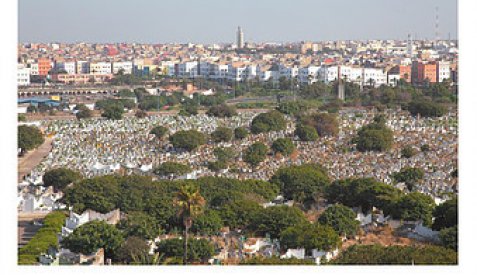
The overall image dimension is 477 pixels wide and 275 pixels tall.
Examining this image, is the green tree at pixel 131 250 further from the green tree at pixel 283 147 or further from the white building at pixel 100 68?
the white building at pixel 100 68

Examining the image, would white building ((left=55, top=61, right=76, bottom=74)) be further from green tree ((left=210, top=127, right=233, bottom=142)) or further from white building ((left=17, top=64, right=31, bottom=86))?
green tree ((left=210, top=127, right=233, bottom=142))

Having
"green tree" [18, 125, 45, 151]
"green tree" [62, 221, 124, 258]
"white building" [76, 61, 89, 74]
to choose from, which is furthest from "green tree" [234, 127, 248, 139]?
"white building" [76, 61, 89, 74]

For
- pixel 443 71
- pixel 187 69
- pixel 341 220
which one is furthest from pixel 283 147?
pixel 187 69

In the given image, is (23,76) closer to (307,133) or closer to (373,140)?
(307,133)

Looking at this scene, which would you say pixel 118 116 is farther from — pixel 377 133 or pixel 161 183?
pixel 161 183

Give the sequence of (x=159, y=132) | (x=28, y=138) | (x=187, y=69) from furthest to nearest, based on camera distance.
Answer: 1. (x=187, y=69)
2. (x=159, y=132)
3. (x=28, y=138)

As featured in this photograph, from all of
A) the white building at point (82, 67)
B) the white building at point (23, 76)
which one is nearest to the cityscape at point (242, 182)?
the white building at point (23, 76)
